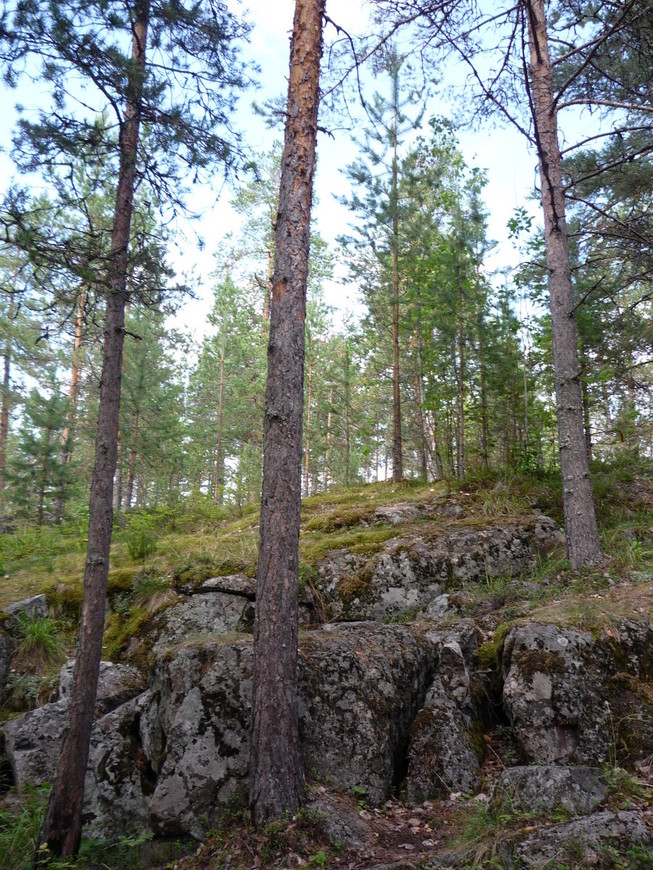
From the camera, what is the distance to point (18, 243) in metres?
4.46

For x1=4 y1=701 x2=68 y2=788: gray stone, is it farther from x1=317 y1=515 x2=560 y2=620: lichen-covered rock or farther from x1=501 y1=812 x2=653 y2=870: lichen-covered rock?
x1=501 y1=812 x2=653 y2=870: lichen-covered rock

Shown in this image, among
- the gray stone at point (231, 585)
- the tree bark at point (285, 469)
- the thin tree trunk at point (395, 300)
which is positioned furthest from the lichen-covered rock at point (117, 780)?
the thin tree trunk at point (395, 300)

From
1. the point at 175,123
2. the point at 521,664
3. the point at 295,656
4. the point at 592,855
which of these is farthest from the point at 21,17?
the point at 592,855

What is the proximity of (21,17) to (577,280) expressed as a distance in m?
10.6

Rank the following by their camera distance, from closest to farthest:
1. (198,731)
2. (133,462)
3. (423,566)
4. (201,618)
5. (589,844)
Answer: (589,844)
(198,731)
(201,618)
(423,566)
(133,462)

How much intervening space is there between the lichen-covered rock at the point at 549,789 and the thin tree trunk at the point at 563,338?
3.29 metres

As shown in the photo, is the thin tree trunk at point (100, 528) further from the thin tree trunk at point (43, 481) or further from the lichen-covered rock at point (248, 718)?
the thin tree trunk at point (43, 481)

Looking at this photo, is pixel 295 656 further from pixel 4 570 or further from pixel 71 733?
pixel 4 570

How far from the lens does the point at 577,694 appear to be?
14.0 feet

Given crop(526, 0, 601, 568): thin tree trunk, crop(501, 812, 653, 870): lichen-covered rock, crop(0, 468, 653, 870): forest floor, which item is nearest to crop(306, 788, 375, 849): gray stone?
crop(0, 468, 653, 870): forest floor

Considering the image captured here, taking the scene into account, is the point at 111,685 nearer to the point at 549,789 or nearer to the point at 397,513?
the point at 549,789

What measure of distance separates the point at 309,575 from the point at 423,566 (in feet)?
5.14

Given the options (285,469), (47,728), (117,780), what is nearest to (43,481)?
(47,728)

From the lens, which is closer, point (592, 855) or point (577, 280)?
point (592, 855)
